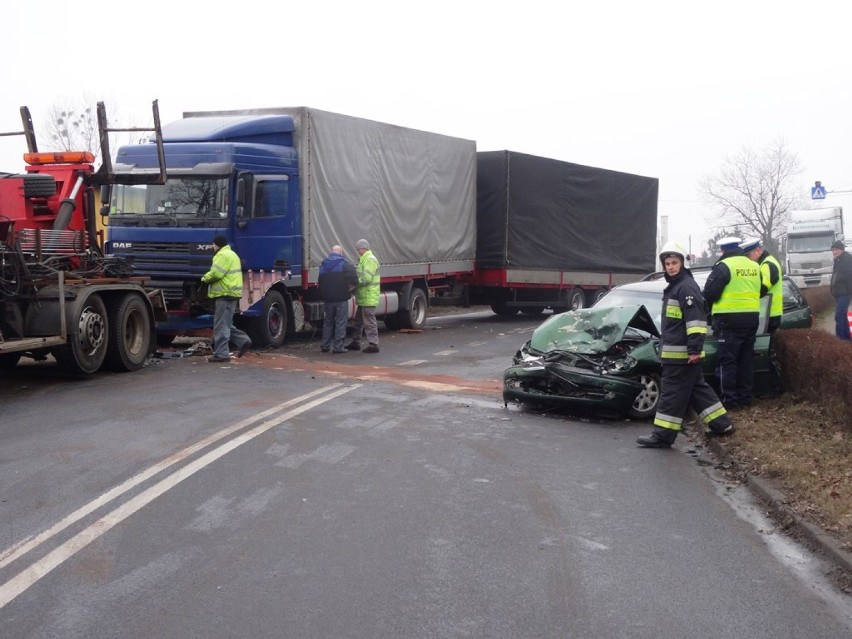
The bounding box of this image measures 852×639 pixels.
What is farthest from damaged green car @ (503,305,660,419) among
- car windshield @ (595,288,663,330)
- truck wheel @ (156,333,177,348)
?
truck wheel @ (156,333,177,348)

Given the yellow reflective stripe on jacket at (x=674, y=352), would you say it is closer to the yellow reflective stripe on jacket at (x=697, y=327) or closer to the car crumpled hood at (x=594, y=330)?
the yellow reflective stripe on jacket at (x=697, y=327)

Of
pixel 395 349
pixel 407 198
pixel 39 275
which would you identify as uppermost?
pixel 407 198

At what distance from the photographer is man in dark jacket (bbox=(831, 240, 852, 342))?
1549cm

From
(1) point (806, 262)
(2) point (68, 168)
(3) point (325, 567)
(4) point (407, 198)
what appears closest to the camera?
(3) point (325, 567)

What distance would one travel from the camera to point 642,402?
9.80 meters

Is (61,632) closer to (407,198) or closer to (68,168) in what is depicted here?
(68,168)

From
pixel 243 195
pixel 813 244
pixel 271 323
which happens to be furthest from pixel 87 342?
pixel 813 244

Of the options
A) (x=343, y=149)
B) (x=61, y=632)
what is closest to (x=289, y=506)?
(x=61, y=632)

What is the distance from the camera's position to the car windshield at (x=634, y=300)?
11008 mm

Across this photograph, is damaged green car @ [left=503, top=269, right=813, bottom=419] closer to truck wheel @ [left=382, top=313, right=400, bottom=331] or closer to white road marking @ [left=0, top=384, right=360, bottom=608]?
white road marking @ [left=0, top=384, right=360, bottom=608]

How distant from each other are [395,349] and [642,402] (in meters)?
7.11

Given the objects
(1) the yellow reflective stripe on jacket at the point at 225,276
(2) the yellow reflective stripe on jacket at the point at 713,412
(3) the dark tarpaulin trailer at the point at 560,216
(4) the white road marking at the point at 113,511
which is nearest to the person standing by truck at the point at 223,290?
(1) the yellow reflective stripe on jacket at the point at 225,276

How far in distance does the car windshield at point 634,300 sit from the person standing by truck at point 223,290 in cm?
530

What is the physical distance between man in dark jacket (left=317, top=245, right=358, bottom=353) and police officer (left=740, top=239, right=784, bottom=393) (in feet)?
22.8
